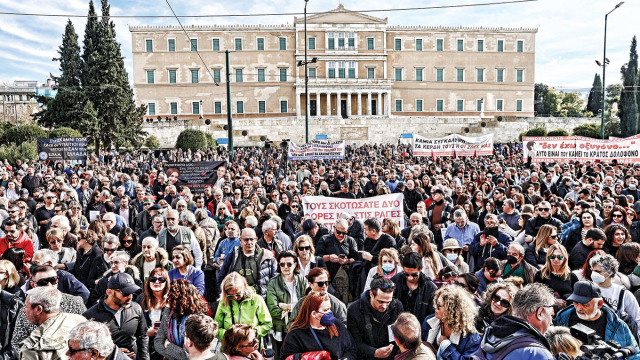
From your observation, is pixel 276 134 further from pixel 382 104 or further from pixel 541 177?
pixel 541 177

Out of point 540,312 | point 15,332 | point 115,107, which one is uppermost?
point 115,107

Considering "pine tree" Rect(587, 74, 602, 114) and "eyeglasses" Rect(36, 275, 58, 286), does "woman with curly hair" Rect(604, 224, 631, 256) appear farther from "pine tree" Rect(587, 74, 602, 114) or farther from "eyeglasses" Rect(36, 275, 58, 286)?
"pine tree" Rect(587, 74, 602, 114)

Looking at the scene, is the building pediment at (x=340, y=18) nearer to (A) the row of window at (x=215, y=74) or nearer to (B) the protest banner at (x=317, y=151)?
(A) the row of window at (x=215, y=74)

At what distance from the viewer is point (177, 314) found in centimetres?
387

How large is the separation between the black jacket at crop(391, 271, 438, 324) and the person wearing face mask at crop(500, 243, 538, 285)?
3.85ft

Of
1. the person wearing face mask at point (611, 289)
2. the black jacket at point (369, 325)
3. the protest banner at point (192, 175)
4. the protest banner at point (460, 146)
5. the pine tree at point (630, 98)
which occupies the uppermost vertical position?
the pine tree at point (630, 98)

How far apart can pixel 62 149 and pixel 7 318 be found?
1257cm

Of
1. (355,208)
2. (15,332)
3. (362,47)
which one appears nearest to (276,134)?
(362,47)

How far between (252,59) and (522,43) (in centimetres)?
3274

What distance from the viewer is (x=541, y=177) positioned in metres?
12.5

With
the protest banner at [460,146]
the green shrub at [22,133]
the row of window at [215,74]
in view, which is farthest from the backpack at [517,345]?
the row of window at [215,74]

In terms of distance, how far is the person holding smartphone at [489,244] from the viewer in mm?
5984

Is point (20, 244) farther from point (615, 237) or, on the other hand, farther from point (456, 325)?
point (615, 237)

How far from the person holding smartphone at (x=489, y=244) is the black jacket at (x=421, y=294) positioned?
6.54 ft
